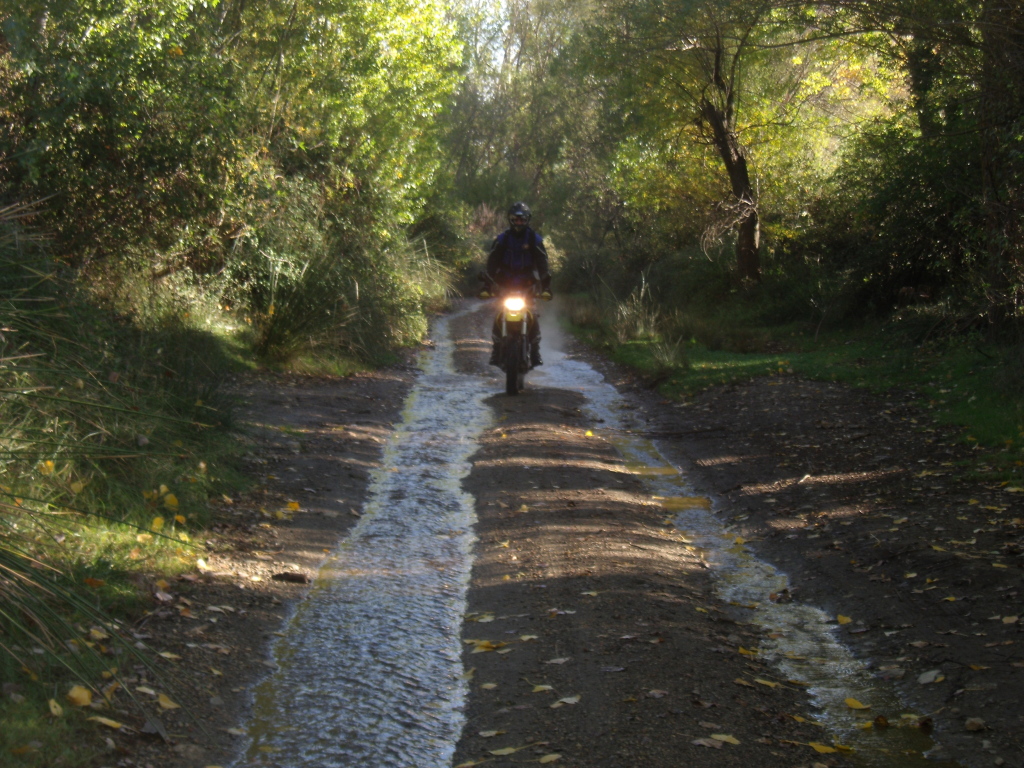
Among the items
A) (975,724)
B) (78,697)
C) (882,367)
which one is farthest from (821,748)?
(882,367)

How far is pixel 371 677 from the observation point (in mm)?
4676

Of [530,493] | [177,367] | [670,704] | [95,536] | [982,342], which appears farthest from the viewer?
[982,342]

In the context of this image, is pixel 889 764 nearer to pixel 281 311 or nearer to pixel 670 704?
pixel 670 704

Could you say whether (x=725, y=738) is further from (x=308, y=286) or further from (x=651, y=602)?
(x=308, y=286)

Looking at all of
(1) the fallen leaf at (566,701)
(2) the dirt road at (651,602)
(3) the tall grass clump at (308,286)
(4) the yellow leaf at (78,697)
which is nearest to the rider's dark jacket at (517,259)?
(2) the dirt road at (651,602)

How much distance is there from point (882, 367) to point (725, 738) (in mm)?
9696

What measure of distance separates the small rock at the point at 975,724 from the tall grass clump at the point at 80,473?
11.0 feet

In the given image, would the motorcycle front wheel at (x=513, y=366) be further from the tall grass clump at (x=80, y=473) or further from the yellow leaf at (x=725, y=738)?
the yellow leaf at (x=725, y=738)

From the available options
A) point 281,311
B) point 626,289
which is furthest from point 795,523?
point 626,289

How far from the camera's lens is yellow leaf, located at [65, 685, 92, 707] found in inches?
152

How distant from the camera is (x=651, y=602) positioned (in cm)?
551

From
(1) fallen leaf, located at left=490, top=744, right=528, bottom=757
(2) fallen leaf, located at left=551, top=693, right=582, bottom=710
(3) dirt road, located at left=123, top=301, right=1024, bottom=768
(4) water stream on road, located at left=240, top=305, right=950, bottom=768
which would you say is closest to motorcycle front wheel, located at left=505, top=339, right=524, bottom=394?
(3) dirt road, located at left=123, top=301, right=1024, bottom=768

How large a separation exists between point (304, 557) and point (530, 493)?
7.05 ft

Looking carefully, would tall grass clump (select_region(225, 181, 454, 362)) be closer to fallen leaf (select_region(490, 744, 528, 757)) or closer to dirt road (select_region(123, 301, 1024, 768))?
dirt road (select_region(123, 301, 1024, 768))
